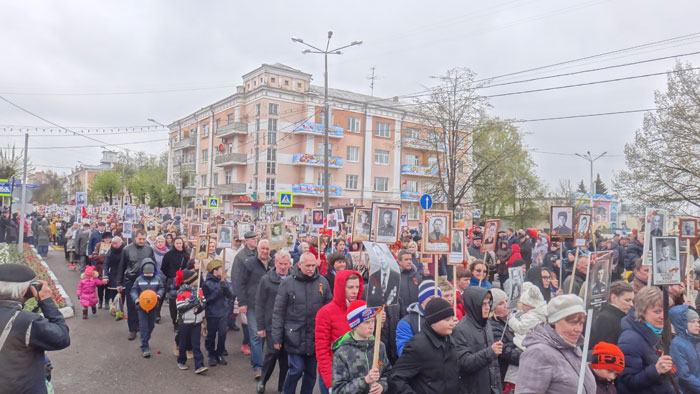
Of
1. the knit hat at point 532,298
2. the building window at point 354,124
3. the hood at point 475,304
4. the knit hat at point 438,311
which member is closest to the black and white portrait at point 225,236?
the hood at point 475,304

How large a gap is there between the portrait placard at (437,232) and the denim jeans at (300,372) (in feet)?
7.33

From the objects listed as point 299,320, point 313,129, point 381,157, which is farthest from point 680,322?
point 381,157

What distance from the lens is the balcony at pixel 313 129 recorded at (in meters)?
49.4

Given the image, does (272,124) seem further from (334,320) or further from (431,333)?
(431,333)

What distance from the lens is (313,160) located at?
1965 inches

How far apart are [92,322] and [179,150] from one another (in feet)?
194

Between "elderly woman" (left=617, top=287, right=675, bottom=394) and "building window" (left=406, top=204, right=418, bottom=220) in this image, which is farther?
"building window" (left=406, top=204, right=418, bottom=220)

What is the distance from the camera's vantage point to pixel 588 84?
49.1ft

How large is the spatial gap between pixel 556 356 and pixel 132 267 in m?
8.50

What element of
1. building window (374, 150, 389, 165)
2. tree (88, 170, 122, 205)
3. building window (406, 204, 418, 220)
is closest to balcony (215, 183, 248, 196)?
building window (374, 150, 389, 165)

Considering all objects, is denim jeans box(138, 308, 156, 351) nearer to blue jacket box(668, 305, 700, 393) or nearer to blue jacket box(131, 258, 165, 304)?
blue jacket box(131, 258, 165, 304)

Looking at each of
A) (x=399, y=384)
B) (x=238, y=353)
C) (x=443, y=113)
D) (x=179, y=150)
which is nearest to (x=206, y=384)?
(x=238, y=353)

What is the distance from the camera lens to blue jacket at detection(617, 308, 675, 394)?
3850mm

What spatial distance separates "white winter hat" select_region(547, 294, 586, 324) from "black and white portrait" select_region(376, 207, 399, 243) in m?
4.44
